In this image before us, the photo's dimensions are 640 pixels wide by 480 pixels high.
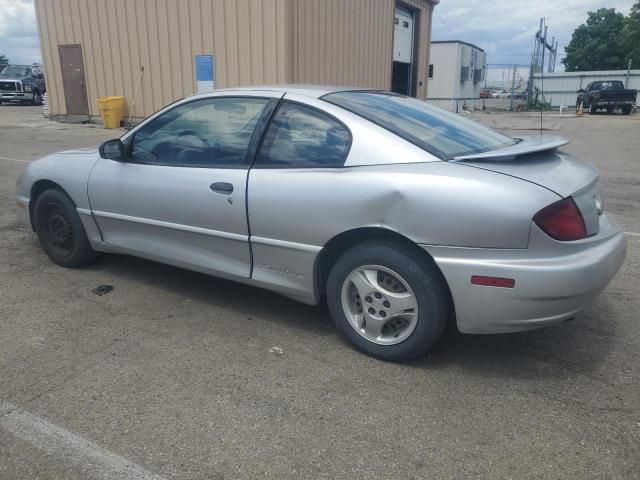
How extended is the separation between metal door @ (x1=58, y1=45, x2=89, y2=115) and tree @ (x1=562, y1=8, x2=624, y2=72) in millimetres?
61013

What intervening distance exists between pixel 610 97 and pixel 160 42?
77.6 ft

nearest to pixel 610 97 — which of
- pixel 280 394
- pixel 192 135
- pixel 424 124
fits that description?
pixel 424 124

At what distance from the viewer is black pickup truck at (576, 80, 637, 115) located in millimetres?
28266

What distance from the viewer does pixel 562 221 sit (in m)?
2.63

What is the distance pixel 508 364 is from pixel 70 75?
18099 mm

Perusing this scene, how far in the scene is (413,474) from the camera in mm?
2170

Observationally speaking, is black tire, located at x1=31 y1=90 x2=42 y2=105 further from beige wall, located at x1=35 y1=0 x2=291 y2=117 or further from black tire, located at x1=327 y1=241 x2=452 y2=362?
black tire, located at x1=327 y1=241 x2=452 y2=362

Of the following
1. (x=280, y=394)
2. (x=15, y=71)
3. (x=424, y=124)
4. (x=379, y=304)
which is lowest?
(x=280, y=394)

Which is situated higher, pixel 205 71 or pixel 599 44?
pixel 599 44

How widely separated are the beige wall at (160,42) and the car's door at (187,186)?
9.78m

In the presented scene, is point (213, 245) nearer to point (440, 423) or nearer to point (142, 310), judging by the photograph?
point (142, 310)

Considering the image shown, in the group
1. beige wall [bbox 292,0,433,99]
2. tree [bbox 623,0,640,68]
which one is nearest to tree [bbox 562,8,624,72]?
tree [bbox 623,0,640,68]

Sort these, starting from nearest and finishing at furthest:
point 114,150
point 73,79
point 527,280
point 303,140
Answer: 1. point 527,280
2. point 303,140
3. point 114,150
4. point 73,79

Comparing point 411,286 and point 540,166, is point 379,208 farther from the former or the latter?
point 540,166
